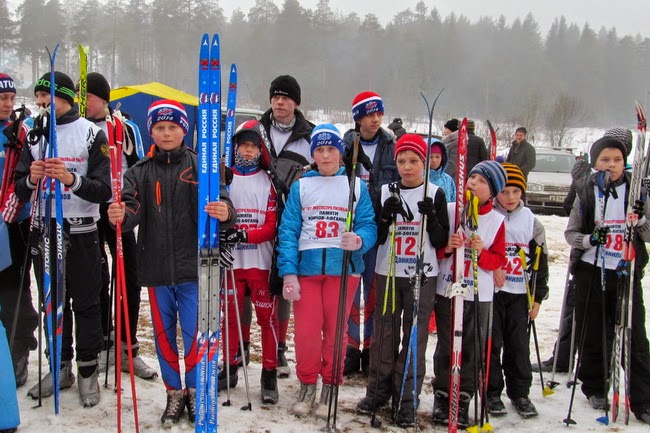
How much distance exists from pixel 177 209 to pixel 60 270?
2.86ft

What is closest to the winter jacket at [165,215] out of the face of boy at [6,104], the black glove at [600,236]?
the face of boy at [6,104]

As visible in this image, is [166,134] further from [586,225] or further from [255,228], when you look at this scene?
[586,225]

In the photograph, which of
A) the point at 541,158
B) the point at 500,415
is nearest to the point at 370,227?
the point at 500,415

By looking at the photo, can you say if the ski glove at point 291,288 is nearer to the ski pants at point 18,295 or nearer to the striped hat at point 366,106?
the striped hat at point 366,106

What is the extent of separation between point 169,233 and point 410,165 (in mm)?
1639

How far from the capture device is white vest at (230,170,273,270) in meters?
3.88

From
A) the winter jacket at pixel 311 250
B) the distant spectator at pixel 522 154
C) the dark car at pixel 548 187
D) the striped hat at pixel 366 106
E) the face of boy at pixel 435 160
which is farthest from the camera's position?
the dark car at pixel 548 187

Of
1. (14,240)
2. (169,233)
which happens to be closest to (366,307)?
(169,233)

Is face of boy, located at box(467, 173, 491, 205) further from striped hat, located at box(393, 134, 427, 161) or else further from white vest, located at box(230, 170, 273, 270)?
white vest, located at box(230, 170, 273, 270)

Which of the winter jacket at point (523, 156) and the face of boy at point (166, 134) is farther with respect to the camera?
the winter jacket at point (523, 156)

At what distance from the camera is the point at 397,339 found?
3721mm

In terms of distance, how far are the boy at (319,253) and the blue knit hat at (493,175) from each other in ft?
2.67

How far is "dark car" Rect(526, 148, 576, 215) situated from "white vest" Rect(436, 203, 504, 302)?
1094cm

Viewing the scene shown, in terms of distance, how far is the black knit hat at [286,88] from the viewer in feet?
14.0
